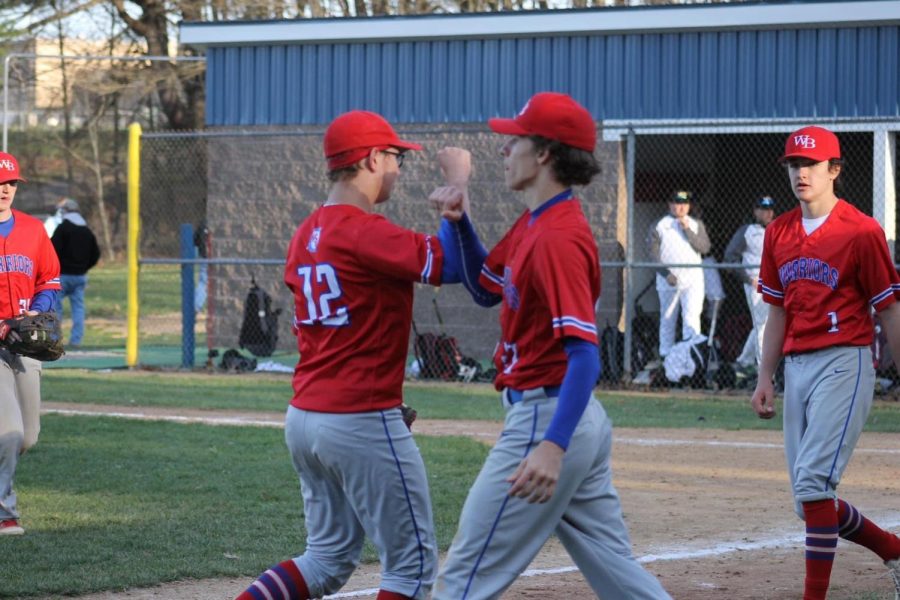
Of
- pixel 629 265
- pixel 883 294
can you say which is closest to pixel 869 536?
pixel 883 294

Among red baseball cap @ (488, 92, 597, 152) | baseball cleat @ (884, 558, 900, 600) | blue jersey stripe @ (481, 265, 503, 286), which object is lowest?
baseball cleat @ (884, 558, 900, 600)

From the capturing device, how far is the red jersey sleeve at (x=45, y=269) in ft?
23.8

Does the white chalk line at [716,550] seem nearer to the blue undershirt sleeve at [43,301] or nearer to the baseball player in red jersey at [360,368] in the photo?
the baseball player in red jersey at [360,368]

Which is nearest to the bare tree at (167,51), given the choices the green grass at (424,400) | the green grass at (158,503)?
the green grass at (424,400)

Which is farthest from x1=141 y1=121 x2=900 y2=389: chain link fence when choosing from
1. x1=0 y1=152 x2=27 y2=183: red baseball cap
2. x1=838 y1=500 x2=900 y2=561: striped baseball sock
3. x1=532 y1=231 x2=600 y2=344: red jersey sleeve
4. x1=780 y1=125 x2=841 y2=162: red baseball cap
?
x1=532 y1=231 x2=600 y2=344: red jersey sleeve

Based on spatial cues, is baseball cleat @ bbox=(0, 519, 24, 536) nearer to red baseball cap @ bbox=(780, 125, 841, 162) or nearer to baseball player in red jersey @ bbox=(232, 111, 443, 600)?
baseball player in red jersey @ bbox=(232, 111, 443, 600)

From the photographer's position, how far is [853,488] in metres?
9.02

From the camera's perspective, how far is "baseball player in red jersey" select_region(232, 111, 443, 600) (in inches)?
168

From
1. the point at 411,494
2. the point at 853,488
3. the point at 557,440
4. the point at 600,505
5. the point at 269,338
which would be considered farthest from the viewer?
the point at 269,338

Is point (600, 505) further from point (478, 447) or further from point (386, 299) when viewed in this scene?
point (478, 447)

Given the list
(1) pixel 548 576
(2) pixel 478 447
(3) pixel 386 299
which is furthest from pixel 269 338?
(3) pixel 386 299

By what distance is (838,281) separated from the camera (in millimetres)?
5699

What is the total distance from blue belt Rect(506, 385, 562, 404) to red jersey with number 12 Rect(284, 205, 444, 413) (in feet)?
1.52

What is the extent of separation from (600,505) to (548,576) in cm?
260
